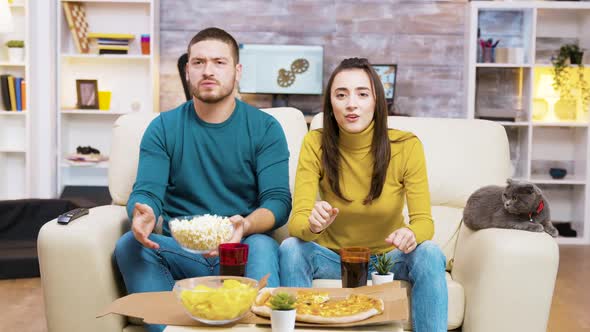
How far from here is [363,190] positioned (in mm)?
2359

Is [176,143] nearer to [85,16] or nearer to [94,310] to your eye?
[94,310]

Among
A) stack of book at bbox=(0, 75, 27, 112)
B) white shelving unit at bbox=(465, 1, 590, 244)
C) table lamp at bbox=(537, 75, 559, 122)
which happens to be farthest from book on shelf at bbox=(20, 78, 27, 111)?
table lamp at bbox=(537, 75, 559, 122)

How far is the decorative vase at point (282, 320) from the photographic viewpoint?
1501mm

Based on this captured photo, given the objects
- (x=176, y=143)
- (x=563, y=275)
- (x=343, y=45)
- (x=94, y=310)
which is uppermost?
(x=343, y=45)

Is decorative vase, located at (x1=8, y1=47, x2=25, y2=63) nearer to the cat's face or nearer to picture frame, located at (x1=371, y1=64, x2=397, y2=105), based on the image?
picture frame, located at (x1=371, y1=64, x2=397, y2=105)

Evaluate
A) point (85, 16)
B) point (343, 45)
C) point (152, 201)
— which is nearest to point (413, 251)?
point (152, 201)

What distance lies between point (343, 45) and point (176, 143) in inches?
141

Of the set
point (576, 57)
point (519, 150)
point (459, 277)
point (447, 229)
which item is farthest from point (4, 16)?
A: point (576, 57)

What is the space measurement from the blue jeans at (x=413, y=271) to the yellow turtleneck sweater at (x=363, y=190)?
0.09 meters

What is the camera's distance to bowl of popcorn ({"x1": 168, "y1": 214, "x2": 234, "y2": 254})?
1.85 m

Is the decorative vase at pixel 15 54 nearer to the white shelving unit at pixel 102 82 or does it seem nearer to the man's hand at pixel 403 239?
the white shelving unit at pixel 102 82

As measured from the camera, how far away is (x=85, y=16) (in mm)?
5801

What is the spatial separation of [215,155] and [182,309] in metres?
0.87

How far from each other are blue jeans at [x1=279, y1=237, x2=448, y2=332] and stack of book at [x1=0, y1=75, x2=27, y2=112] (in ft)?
12.7
